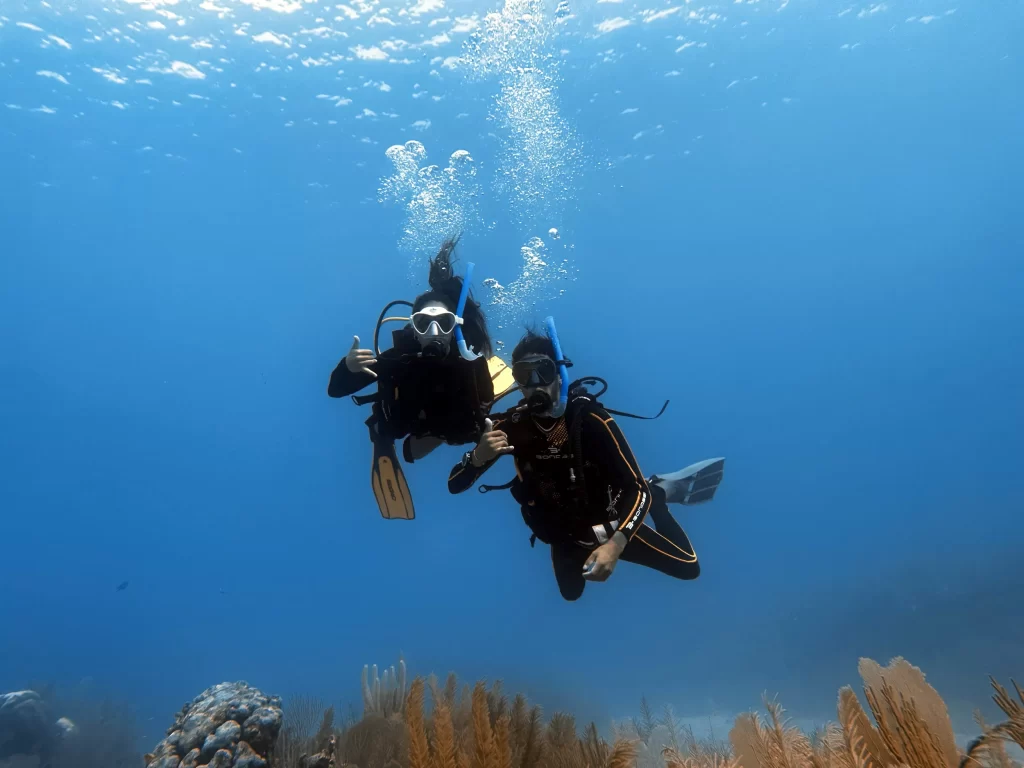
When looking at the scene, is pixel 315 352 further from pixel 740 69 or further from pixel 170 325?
pixel 740 69

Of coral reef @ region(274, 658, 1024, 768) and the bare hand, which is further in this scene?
the bare hand

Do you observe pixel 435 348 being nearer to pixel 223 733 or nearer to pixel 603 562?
pixel 603 562

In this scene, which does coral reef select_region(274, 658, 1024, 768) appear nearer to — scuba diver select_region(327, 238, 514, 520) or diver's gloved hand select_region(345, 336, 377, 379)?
scuba diver select_region(327, 238, 514, 520)

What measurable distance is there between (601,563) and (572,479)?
121 centimetres

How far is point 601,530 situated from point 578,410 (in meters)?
1.07

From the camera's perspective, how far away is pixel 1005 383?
59594mm

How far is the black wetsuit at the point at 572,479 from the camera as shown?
4480 millimetres

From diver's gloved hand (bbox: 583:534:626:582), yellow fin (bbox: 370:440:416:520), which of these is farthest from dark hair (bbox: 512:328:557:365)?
yellow fin (bbox: 370:440:416:520)

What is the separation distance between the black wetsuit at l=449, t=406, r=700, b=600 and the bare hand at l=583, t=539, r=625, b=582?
637mm

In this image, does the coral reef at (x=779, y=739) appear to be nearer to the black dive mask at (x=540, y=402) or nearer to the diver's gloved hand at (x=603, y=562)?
the diver's gloved hand at (x=603, y=562)

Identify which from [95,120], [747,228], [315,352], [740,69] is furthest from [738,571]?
[95,120]

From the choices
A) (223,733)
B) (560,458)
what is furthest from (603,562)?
(223,733)

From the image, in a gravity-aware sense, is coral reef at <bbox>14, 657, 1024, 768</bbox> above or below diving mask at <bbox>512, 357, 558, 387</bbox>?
below

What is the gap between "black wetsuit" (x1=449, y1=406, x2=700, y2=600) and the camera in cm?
448
